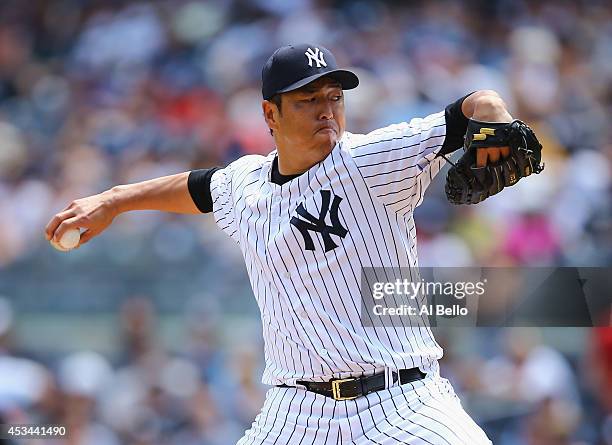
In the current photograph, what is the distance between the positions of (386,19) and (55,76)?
9.29ft

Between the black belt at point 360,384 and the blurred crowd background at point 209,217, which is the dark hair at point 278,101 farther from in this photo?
the blurred crowd background at point 209,217

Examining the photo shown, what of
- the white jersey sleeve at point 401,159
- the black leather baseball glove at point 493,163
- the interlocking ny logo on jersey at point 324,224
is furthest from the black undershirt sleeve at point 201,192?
the black leather baseball glove at point 493,163

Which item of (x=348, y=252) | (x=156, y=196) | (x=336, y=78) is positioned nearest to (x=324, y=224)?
(x=348, y=252)

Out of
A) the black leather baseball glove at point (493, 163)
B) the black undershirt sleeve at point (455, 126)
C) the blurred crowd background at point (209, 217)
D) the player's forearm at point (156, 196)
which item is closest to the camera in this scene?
the black leather baseball glove at point (493, 163)

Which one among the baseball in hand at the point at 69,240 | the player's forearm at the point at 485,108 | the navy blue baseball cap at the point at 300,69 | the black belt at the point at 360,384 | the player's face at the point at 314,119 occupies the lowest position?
the black belt at the point at 360,384

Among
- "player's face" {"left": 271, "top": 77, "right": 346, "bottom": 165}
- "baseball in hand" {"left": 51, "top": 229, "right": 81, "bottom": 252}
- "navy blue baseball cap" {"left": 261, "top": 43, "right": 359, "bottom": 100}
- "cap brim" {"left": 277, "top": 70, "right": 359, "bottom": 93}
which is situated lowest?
"baseball in hand" {"left": 51, "top": 229, "right": 81, "bottom": 252}

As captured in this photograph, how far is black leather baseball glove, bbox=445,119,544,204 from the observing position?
92.2 inches

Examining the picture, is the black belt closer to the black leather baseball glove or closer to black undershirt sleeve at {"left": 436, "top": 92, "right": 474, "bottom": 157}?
the black leather baseball glove

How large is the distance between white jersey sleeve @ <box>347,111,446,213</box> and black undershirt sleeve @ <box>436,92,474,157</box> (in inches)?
0.5

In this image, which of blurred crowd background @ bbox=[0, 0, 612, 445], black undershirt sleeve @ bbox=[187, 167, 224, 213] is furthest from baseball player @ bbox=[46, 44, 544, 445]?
blurred crowd background @ bbox=[0, 0, 612, 445]

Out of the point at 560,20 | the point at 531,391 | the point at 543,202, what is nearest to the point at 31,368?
the point at 531,391

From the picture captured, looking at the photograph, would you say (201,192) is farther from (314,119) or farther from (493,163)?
(493,163)

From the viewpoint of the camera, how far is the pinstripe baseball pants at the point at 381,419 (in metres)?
2.51

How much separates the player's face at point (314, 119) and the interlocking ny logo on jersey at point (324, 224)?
0.16 meters
